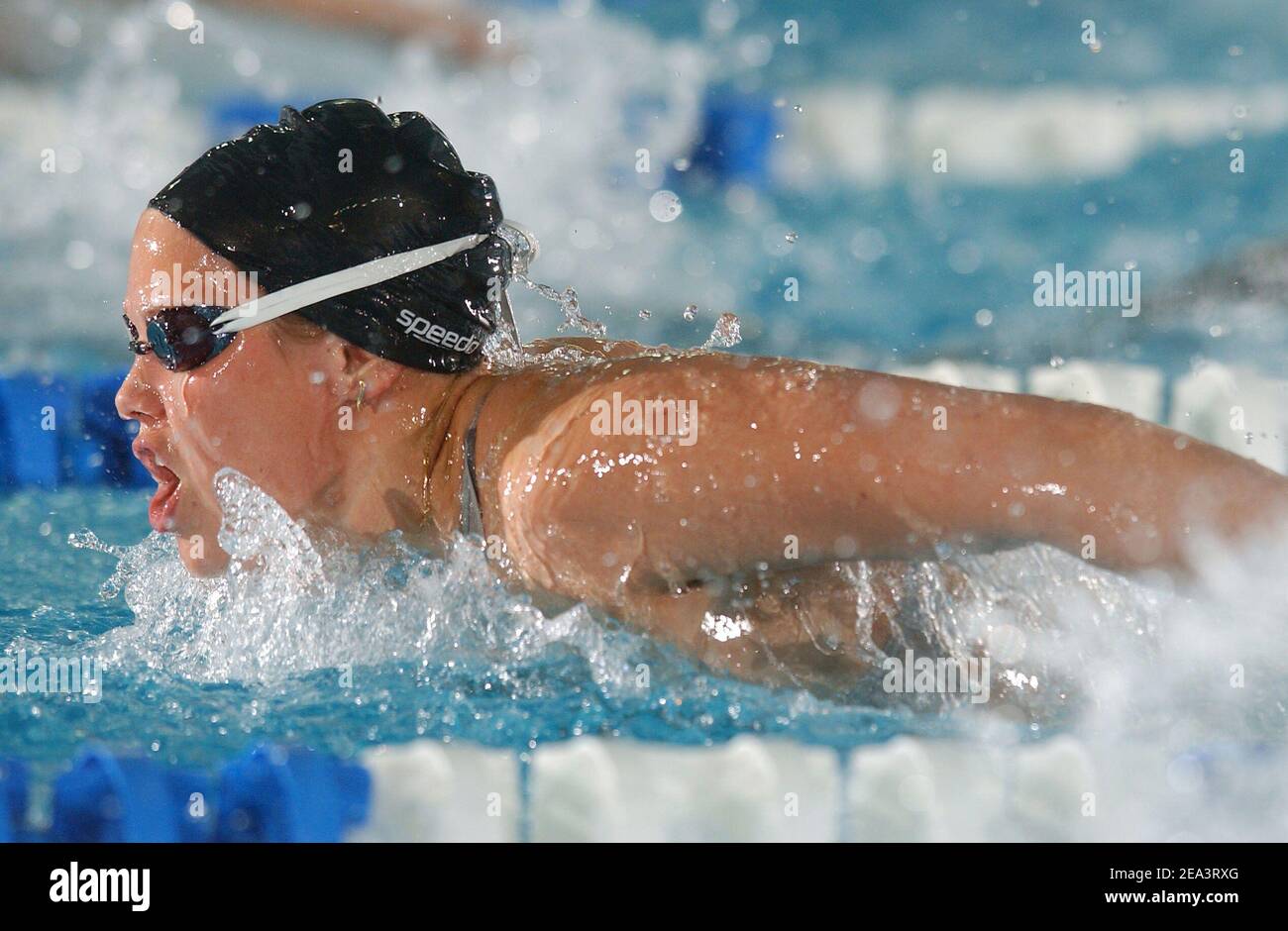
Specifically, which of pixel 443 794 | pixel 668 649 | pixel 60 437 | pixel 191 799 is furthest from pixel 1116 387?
pixel 60 437

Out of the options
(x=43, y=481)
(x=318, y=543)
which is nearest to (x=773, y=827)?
(x=318, y=543)

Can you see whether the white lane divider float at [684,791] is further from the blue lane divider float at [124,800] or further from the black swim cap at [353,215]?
the black swim cap at [353,215]

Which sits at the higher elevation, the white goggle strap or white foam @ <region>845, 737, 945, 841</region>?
the white goggle strap

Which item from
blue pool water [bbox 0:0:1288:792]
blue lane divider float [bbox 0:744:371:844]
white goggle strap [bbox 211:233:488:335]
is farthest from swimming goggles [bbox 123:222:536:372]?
blue pool water [bbox 0:0:1288:792]

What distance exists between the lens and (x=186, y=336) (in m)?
1.81

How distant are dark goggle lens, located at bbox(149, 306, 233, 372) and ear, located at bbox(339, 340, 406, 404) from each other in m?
0.17

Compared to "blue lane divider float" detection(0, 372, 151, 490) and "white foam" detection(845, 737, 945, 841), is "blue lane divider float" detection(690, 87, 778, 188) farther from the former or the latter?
"white foam" detection(845, 737, 945, 841)

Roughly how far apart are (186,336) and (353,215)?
31cm

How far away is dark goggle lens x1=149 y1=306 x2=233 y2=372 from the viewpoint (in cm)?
180

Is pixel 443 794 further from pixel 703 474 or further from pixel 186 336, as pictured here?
pixel 186 336

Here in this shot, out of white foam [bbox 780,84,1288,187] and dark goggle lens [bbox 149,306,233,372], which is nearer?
dark goggle lens [bbox 149,306,233,372]

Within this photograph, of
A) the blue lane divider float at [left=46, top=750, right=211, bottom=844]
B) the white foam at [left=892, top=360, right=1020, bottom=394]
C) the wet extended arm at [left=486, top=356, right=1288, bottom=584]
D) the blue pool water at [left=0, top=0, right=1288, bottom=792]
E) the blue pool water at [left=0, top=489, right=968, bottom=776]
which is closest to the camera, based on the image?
the wet extended arm at [left=486, top=356, right=1288, bottom=584]

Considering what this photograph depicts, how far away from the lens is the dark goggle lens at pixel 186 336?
180cm

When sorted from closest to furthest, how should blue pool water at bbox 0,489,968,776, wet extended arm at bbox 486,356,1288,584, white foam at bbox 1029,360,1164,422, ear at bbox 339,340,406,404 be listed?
wet extended arm at bbox 486,356,1288,584 → blue pool water at bbox 0,489,968,776 → ear at bbox 339,340,406,404 → white foam at bbox 1029,360,1164,422
